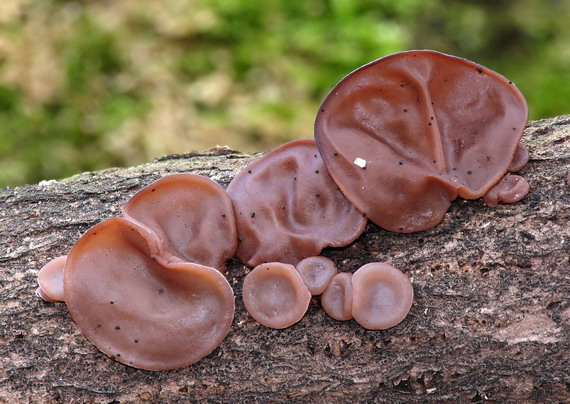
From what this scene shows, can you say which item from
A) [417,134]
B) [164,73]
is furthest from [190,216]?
[164,73]

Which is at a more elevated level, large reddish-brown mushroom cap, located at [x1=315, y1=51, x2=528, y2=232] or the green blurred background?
large reddish-brown mushroom cap, located at [x1=315, y1=51, x2=528, y2=232]

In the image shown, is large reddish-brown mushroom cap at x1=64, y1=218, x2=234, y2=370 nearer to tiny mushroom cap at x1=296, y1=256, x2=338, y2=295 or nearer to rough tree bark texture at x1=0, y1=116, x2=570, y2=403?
rough tree bark texture at x1=0, y1=116, x2=570, y2=403

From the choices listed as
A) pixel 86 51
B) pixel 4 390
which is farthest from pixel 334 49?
pixel 4 390

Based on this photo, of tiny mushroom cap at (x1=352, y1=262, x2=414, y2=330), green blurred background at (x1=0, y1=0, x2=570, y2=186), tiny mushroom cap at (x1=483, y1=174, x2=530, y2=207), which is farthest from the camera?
green blurred background at (x1=0, y1=0, x2=570, y2=186)

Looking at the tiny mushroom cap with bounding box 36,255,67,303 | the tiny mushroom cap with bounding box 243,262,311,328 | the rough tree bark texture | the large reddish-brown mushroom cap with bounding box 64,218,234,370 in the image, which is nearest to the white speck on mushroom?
the rough tree bark texture

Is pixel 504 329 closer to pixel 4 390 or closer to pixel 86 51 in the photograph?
pixel 4 390

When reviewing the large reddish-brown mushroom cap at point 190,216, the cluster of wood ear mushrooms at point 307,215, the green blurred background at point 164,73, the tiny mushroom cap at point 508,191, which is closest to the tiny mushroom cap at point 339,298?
the cluster of wood ear mushrooms at point 307,215

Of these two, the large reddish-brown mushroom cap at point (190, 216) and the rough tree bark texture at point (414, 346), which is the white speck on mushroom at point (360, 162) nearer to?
the rough tree bark texture at point (414, 346)

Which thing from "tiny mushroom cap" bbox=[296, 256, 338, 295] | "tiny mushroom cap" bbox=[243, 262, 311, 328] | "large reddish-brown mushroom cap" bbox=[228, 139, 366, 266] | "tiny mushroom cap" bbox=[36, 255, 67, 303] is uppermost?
"large reddish-brown mushroom cap" bbox=[228, 139, 366, 266]
